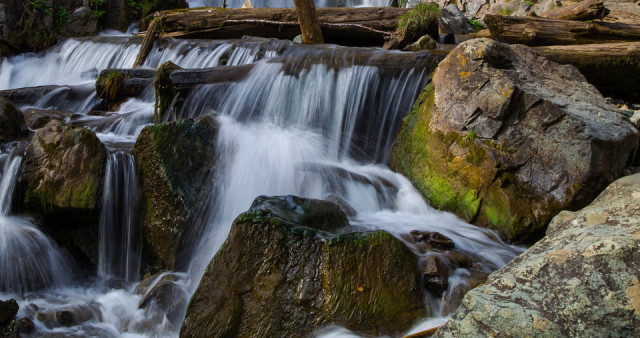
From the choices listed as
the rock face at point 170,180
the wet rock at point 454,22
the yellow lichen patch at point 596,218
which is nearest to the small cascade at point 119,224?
the rock face at point 170,180

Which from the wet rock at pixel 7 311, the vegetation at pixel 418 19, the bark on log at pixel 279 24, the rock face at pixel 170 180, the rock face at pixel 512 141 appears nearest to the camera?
the wet rock at pixel 7 311

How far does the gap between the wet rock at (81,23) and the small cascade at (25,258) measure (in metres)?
10.4

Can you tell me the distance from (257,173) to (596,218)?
3.31 meters

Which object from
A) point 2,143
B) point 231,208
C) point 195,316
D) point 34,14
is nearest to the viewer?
point 195,316

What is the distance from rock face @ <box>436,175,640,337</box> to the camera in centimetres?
221

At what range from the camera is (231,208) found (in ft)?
16.3

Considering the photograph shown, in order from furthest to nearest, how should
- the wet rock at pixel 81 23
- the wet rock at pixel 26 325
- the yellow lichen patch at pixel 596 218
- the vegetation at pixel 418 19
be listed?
the wet rock at pixel 81 23, the vegetation at pixel 418 19, the wet rock at pixel 26 325, the yellow lichen patch at pixel 596 218

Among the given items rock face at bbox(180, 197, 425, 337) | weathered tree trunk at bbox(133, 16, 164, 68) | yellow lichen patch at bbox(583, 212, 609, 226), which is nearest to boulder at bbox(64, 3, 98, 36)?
weathered tree trunk at bbox(133, 16, 164, 68)

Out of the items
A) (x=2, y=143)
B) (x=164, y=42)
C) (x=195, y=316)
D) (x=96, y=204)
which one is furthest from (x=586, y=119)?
(x=164, y=42)

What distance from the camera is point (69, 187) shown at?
4832 millimetres

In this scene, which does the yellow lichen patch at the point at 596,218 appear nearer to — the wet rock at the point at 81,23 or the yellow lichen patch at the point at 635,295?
the yellow lichen patch at the point at 635,295

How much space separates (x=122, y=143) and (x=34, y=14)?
8.82 metres

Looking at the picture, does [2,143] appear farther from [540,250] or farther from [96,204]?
[540,250]

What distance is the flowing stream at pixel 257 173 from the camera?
14.0ft
